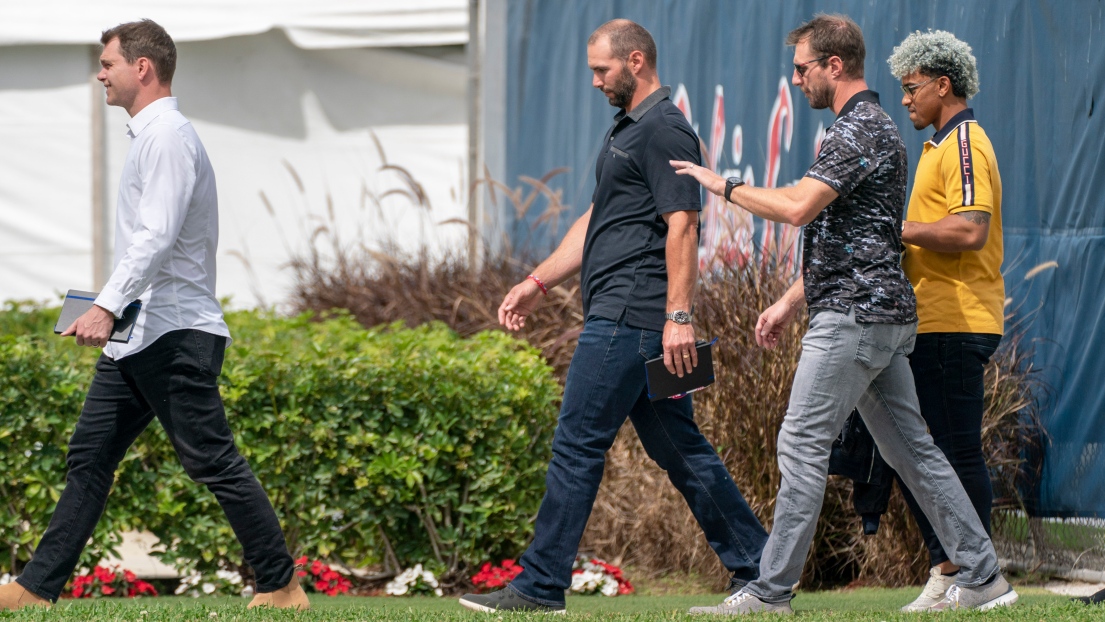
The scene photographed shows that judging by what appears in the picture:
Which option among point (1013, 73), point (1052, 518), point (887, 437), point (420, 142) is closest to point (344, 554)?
point (887, 437)

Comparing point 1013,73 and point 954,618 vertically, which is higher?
point 1013,73

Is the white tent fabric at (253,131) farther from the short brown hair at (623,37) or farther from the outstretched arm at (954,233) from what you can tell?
the outstretched arm at (954,233)

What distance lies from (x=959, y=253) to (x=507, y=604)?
1907 mm

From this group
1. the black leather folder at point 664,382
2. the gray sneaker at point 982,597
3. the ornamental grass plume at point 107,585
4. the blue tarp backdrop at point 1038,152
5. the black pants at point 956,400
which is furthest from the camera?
the ornamental grass plume at point 107,585

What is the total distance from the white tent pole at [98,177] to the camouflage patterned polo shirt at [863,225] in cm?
1008

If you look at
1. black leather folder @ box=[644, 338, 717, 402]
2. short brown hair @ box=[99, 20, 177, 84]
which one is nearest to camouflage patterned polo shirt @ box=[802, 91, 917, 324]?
black leather folder @ box=[644, 338, 717, 402]

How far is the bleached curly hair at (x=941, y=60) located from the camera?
15.2 ft

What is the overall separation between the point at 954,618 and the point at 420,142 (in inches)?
406

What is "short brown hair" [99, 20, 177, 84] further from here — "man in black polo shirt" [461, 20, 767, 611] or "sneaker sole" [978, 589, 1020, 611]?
"sneaker sole" [978, 589, 1020, 611]

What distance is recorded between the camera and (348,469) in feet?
18.3

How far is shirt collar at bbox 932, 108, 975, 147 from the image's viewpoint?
15.1 feet

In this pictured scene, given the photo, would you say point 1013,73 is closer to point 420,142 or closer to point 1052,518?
point 1052,518

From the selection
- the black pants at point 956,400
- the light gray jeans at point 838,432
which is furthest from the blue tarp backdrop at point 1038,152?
the light gray jeans at point 838,432

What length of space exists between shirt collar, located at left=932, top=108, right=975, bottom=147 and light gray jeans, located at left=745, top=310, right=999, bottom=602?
0.83 m
